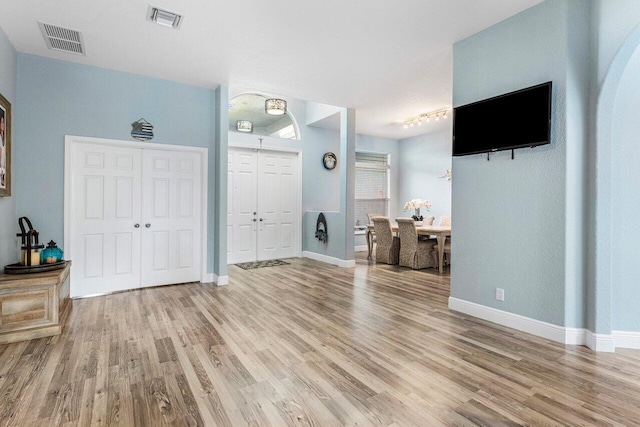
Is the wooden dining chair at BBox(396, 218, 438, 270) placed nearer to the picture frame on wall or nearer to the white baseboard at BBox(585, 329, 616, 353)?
the white baseboard at BBox(585, 329, 616, 353)

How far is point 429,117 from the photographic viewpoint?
6461 millimetres

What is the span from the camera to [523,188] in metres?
2.97

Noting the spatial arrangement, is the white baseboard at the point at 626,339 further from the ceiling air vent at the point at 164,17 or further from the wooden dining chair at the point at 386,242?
the ceiling air vent at the point at 164,17

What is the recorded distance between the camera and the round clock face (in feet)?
24.3

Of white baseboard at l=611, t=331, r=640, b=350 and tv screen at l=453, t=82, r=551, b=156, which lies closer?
white baseboard at l=611, t=331, r=640, b=350

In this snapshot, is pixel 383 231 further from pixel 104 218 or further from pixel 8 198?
pixel 8 198

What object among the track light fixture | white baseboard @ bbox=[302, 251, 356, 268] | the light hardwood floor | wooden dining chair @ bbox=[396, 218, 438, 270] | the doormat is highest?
the track light fixture

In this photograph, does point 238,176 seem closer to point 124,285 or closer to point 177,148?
point 177,148

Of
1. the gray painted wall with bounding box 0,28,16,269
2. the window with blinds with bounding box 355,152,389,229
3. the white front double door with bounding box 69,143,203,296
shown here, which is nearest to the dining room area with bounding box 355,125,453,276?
the window with blinds with bounding box 355,152,389,229

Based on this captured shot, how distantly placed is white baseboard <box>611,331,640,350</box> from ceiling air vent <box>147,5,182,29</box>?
471 centimetres

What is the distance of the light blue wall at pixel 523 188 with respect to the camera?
2697 mm

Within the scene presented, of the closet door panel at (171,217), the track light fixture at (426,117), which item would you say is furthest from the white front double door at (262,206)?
the track light fixture at (426,117)

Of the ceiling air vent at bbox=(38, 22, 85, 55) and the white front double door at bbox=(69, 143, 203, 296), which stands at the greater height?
the ceiling air vent at bbox=(38, 22, 85, 55)

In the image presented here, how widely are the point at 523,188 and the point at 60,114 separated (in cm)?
519
